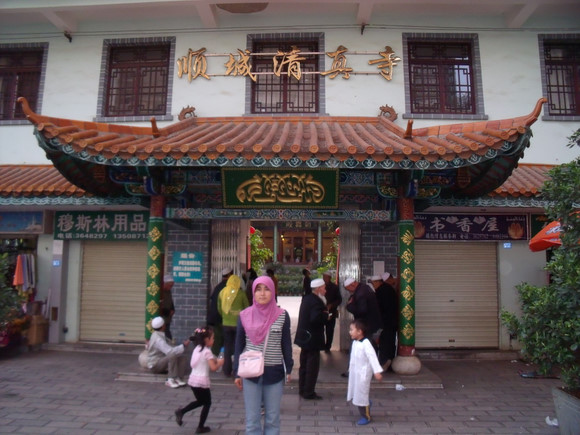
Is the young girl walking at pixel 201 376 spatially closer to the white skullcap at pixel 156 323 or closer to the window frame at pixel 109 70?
the white skullcap at pixel 156 323

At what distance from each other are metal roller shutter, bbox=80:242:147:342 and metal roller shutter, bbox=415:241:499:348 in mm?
5728

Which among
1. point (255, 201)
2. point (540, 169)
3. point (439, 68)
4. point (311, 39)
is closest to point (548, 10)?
point (439, 68)

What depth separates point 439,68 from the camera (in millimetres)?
9227

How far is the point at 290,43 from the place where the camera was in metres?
9.36

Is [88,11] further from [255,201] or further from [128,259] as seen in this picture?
[255,201]

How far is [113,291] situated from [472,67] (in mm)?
8922

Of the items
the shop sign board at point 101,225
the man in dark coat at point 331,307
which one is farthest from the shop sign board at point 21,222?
the man in dark coat at point 331,307

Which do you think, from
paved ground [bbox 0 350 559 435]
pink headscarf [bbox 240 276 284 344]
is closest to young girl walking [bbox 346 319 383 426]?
paved ground [bbox 0 350 559 435]

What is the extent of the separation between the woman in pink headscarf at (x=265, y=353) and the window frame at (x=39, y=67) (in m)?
8.15

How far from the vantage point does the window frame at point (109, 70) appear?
9164 millimetres

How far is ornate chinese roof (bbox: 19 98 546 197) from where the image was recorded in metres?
5.57

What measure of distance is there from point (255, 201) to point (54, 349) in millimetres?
5656

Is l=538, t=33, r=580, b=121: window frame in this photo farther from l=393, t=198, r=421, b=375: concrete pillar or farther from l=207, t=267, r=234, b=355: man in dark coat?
l=207, t=267, r=234, b=355: man in dark coat

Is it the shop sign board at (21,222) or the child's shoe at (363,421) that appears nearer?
the child's shoe at (363,421)
